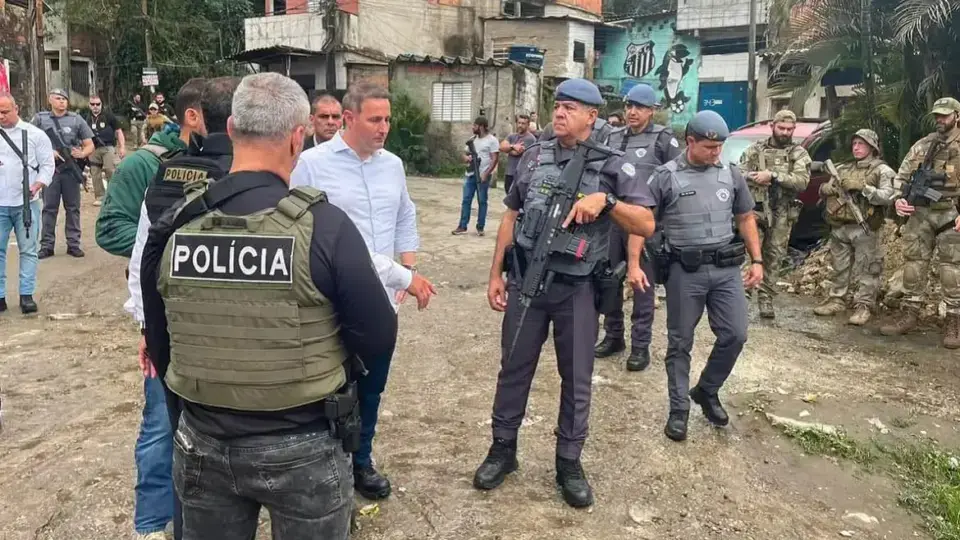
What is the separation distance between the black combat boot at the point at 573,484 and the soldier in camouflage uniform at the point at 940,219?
4.05 meters

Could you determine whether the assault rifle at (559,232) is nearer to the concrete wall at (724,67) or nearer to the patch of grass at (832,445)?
the patch of grass at (832,445)

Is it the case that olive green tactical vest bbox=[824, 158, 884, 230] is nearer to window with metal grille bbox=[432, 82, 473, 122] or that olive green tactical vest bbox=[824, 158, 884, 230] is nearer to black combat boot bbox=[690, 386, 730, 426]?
black combat boot bbox=[690, 386, 730, 426]

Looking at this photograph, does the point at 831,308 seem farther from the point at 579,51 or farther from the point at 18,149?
the point at 579,51

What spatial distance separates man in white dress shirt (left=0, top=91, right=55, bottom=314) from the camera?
19.8ft

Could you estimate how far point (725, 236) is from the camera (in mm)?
4285

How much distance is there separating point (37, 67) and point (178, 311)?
17.1 metres

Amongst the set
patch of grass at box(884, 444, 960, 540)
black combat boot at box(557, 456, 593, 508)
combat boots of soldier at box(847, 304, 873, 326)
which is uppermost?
combat boots of soldier at box(847, 304, 873, 326)

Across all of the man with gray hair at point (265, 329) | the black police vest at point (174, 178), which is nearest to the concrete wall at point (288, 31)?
the black police vest at point (174, 178)

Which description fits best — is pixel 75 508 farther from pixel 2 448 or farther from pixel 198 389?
pixel 198 389

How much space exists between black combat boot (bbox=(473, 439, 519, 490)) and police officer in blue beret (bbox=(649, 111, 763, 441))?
108 centimetres

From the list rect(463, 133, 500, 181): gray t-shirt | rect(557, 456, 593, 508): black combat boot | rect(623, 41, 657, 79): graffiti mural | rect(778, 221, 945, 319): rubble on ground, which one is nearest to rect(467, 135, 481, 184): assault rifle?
rect(463, 133, 500, 181): gray t-shirt

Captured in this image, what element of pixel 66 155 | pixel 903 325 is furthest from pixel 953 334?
pixel 66 155

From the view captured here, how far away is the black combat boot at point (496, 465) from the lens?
346 centimetres

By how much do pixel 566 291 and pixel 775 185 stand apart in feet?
13.4
